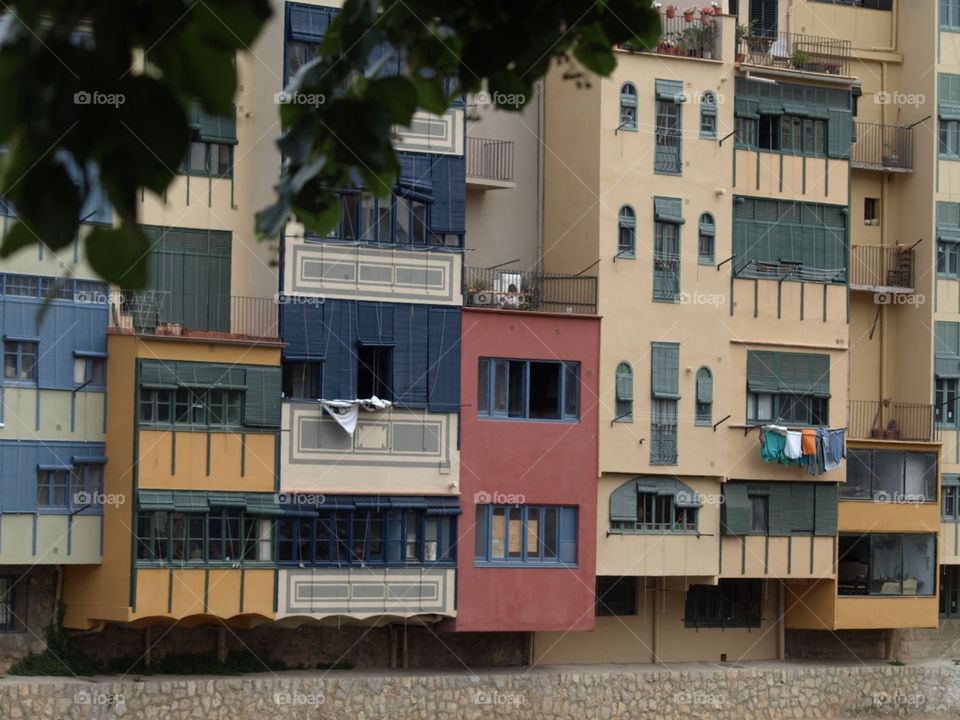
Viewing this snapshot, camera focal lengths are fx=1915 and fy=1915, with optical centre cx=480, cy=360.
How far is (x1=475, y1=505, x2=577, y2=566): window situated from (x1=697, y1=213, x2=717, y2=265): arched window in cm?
553

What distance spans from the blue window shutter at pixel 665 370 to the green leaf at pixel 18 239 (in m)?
31.2

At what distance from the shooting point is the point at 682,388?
116ft

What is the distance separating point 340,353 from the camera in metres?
31.7

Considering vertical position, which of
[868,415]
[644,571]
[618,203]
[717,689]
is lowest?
[717,689]

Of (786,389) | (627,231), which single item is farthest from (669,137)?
(786,389)

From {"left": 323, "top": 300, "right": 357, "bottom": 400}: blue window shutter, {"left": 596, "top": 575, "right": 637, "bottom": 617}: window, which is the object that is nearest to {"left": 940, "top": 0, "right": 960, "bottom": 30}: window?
{"left": 596, "top": 575, "right": 637, "bottom": 617}: window

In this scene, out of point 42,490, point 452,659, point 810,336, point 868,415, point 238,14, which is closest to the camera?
point 238,14

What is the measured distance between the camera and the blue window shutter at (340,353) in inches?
1244

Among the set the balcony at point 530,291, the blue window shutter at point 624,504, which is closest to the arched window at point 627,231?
A: the balcony at point 530,291

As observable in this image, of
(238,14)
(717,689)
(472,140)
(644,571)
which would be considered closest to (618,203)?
(472,140)

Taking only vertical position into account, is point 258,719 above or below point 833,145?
below

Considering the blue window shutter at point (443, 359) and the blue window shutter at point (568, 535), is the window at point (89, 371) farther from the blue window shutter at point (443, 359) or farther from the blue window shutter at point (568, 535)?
the blue window shutter at point (568, 535)

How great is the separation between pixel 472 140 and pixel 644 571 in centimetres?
857

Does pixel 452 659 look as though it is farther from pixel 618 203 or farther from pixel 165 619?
pixel 618 203
